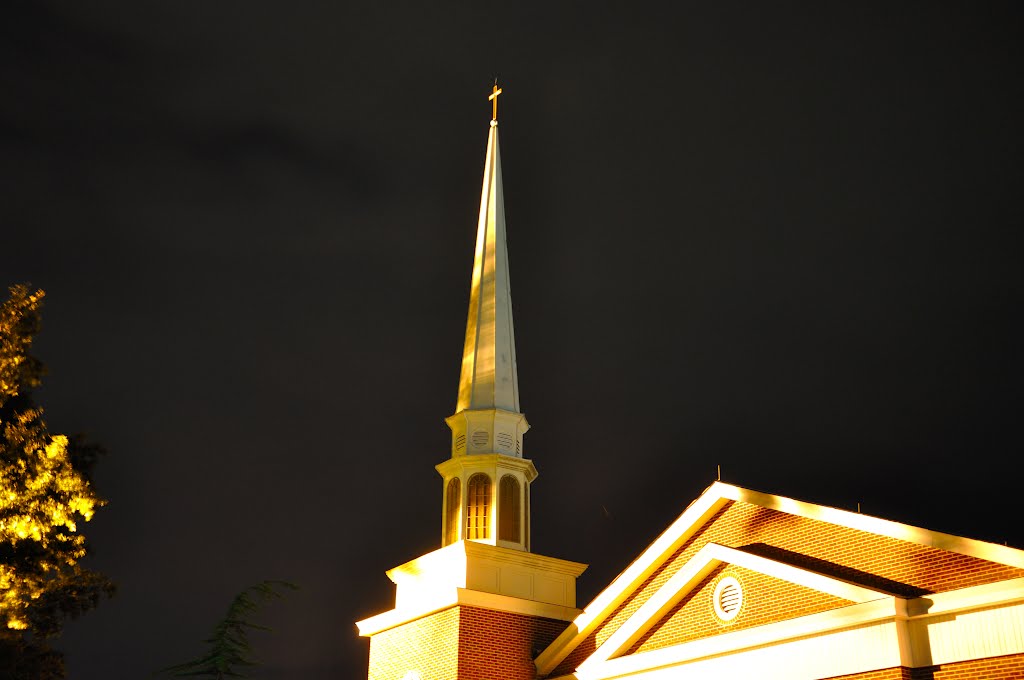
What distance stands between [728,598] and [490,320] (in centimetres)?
1071

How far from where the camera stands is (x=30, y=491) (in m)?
18.3

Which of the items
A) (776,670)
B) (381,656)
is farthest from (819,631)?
(381,656)

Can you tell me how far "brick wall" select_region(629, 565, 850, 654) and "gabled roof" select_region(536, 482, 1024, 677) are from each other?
0.31 metres

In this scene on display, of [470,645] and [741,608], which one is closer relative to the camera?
[741,608]

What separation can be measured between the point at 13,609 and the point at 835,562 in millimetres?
13265

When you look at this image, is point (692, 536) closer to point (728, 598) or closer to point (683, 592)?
point (683, 592)

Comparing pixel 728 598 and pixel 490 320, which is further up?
pixel 490 320

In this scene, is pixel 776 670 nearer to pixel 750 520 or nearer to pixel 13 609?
pixel 750 520

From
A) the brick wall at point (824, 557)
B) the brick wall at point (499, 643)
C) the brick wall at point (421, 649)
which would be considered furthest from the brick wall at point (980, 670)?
the brick wall at point (421, 649)

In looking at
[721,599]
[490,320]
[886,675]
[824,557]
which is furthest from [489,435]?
[886,675]

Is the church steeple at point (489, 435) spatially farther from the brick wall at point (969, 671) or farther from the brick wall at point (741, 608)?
the brick wall at point (969, 671)

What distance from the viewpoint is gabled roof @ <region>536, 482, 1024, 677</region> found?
16.3 metres

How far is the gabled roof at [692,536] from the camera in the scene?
16.3 metres

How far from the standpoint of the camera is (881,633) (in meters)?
16.2
